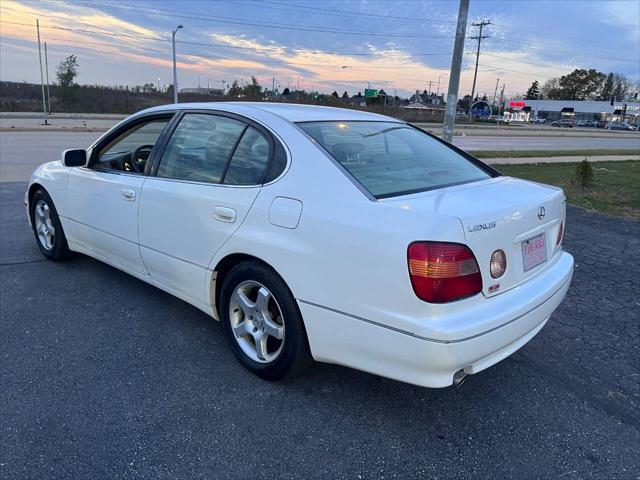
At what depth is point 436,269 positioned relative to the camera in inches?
86.3

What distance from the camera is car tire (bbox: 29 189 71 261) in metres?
4.67

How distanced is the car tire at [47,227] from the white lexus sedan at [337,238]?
3.26 ft

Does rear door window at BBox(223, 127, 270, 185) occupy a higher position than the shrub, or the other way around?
rear door window at BBox(223, 127, 270, 185)

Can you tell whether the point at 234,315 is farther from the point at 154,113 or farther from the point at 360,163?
the point at 154,113

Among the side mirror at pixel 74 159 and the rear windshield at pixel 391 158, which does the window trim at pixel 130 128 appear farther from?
the rear windshield at pixel 391 158

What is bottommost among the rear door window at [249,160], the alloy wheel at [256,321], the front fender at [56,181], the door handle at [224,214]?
the alloy wheel at [256,321]

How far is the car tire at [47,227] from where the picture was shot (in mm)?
4672

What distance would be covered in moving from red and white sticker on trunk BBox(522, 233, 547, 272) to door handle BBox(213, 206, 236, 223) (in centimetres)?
161

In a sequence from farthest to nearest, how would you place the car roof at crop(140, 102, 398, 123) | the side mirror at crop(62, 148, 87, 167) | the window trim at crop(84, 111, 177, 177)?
the side mirror at crop(62, 148, 87, 167)
the window trim at crop(84, 111, 177, 177)
the car roof at crop(140, 102, 398, 123)

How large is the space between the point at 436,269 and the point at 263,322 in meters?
1.16

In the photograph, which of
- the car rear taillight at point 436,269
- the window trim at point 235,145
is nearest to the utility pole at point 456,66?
the window trim at point 235,145

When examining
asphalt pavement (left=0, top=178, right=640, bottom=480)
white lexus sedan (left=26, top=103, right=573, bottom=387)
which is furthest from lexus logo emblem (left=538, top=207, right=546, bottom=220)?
asphalt pavement (left=0, top=178, right=640, bottom=480)

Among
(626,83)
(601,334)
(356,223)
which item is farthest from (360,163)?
(626,83)

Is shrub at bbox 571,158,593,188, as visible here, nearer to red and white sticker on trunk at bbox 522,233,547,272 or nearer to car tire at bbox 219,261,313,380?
red and white sticker on trunk at bbox 522,233,547,272
